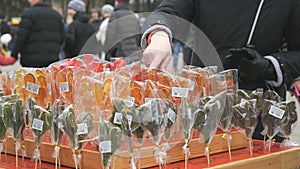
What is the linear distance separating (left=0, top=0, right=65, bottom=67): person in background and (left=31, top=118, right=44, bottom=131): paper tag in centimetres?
418

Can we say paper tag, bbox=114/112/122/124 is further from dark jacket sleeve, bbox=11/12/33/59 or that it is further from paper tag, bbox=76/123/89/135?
dark jacket sleeve, bbox=11/12/33/59

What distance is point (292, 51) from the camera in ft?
7.93

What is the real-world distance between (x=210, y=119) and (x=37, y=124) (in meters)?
0.54

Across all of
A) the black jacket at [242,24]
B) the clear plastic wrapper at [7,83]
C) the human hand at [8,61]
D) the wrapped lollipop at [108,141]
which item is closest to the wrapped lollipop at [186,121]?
the wrapped lollipop at [108,141]

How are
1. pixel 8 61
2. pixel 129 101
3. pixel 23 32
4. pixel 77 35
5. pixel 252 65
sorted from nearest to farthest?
→ pixel 129 101
pixel 252 65
pixel 23 32
pixel 8 61
pixel 77 35

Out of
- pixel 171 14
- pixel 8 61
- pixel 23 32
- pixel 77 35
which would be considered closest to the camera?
pixel 171 14

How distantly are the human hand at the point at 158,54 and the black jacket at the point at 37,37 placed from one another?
407cm

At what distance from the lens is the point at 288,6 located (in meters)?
2.39

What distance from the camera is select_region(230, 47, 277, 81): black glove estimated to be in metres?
2.12

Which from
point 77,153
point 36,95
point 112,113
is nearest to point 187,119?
point 112,113

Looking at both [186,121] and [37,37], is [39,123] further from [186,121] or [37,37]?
[37,37]

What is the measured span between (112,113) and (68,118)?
13cm

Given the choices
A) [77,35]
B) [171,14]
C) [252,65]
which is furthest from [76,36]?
[252,65]

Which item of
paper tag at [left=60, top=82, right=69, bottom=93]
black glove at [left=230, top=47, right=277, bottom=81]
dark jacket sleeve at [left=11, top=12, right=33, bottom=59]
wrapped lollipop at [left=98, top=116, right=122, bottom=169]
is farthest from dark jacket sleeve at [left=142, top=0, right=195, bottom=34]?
dark jacket sleeve at [left=11, top=12, right=33, bottom=59]
